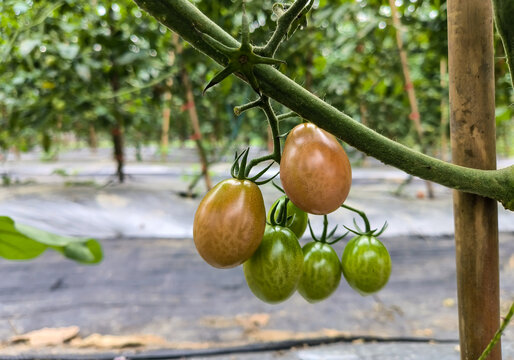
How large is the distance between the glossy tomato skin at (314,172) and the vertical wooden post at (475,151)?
19 cm

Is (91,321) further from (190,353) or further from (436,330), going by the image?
(436,330)

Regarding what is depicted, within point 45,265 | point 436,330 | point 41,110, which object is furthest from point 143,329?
point 41,110

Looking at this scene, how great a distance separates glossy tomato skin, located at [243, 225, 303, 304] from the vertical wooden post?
0.20 m

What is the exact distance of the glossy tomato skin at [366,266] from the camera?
554 millimetres

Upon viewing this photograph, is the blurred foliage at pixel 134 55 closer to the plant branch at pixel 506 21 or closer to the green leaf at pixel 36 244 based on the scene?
the plant branch at pixel 506 21

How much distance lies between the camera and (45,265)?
6.89ft

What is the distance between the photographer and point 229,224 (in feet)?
1.35

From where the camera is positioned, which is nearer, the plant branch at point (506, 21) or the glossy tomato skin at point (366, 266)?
the plant branch at point (506, 21)

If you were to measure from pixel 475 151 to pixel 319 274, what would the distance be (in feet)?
0.77

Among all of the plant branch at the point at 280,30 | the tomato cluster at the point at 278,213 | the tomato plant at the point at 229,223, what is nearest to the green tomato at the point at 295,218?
the tomato cluster at the point at 278,213

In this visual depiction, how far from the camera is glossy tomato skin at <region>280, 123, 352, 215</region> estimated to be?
0.39 metres

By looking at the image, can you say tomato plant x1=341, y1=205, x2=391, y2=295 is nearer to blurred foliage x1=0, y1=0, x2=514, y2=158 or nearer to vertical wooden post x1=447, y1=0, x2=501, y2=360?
vertical wooden post x1=447, y1=0, x2=501, y2=360

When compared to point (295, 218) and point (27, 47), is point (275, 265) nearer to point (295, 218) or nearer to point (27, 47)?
point (295, 218)

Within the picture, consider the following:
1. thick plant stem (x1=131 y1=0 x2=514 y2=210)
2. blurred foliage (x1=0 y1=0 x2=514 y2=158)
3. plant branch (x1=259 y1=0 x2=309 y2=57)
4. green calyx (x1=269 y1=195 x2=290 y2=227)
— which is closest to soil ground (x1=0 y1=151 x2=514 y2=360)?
blurred foliage (x1=0 y1=0 x2=514 y2=158)
